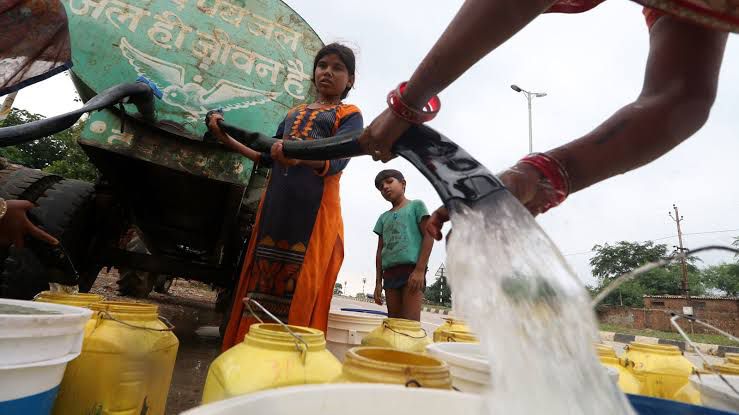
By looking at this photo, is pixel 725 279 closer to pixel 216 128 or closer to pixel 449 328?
pixel 449 328

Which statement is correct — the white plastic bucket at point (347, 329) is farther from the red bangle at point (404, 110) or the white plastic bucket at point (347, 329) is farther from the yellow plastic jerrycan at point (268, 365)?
the red bangle at point (404, 110)

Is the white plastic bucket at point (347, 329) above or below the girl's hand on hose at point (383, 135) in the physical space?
below

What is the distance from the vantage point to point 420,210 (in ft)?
11.9

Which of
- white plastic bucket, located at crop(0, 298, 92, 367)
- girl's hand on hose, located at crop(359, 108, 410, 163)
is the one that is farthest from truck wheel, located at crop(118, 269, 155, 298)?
girl's hand on hose, located at crop(359, 108, 410, 163)

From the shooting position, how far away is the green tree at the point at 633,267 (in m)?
32.9

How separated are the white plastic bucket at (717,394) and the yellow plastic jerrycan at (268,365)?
0.97 metres

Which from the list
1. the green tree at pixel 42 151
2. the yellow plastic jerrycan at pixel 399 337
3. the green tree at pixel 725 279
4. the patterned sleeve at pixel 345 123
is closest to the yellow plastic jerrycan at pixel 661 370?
the yellow plastic jerrycan at pixel 399 337

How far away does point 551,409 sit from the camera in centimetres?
61

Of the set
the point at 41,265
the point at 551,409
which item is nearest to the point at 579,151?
the point at 551,409

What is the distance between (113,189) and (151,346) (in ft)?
5.90

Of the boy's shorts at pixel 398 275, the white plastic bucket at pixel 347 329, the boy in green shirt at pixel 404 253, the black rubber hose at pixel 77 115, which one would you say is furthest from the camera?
the boy's shorts at pixel 398 275

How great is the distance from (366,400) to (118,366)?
41.7 inches

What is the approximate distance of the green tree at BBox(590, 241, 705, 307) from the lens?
3291 cm

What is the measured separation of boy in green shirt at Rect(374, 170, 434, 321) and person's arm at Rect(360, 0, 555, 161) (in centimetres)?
229
